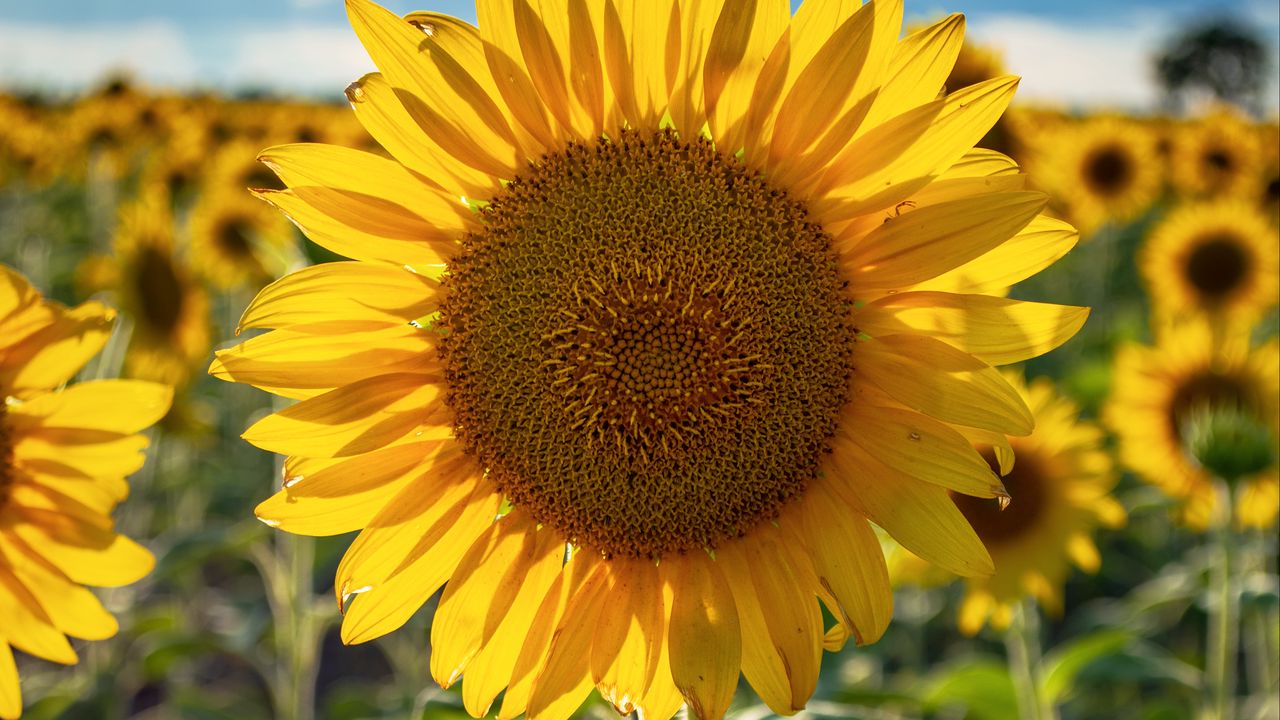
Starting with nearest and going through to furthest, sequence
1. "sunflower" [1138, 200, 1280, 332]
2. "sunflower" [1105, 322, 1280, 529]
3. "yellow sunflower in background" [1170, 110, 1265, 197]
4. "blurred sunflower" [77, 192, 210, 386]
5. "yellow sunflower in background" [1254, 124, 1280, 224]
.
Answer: "sunflower" [1105, 322, 1280, 529]
"blurred sunflower" [77, 192, 210, 386]
"sunflower" [1138, 200, 1280, 332]
"yellow sunflower in background" [1254, 124, 1280, 224]
"yellow sunflower in background" [1170, 110, 1265, 197]

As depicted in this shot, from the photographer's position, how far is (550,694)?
5.68 feet

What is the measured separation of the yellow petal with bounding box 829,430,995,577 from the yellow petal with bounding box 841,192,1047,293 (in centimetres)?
28

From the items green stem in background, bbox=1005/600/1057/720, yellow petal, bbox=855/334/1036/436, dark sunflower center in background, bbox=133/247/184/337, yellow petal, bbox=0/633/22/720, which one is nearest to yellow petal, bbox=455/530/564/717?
yellow petal, bbox=855/334/1036/436

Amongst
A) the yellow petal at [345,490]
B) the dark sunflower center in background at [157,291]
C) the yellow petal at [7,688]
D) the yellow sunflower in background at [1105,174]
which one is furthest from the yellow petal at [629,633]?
the yellow sunflower in background at [1105,174]

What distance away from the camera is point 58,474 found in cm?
217

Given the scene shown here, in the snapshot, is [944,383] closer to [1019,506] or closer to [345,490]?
[345,490]

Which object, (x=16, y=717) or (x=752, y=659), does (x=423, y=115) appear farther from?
(x=16, y=717)

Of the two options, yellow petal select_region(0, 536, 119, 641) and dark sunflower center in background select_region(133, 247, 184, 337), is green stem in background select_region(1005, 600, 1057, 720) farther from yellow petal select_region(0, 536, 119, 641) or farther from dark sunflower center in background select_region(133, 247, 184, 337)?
dark sunflower center in background select_region(133, 247, 184, 337)

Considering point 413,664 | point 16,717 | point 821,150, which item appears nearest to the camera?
point 821,150

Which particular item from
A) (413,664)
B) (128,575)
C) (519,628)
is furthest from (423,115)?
(413,664)

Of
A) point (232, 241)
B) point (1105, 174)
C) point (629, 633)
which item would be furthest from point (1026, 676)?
point (1105, 174)

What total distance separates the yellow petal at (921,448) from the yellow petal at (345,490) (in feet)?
2.41

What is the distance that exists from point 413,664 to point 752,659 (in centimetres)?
348

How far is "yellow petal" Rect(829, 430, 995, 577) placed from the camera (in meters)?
1.57
